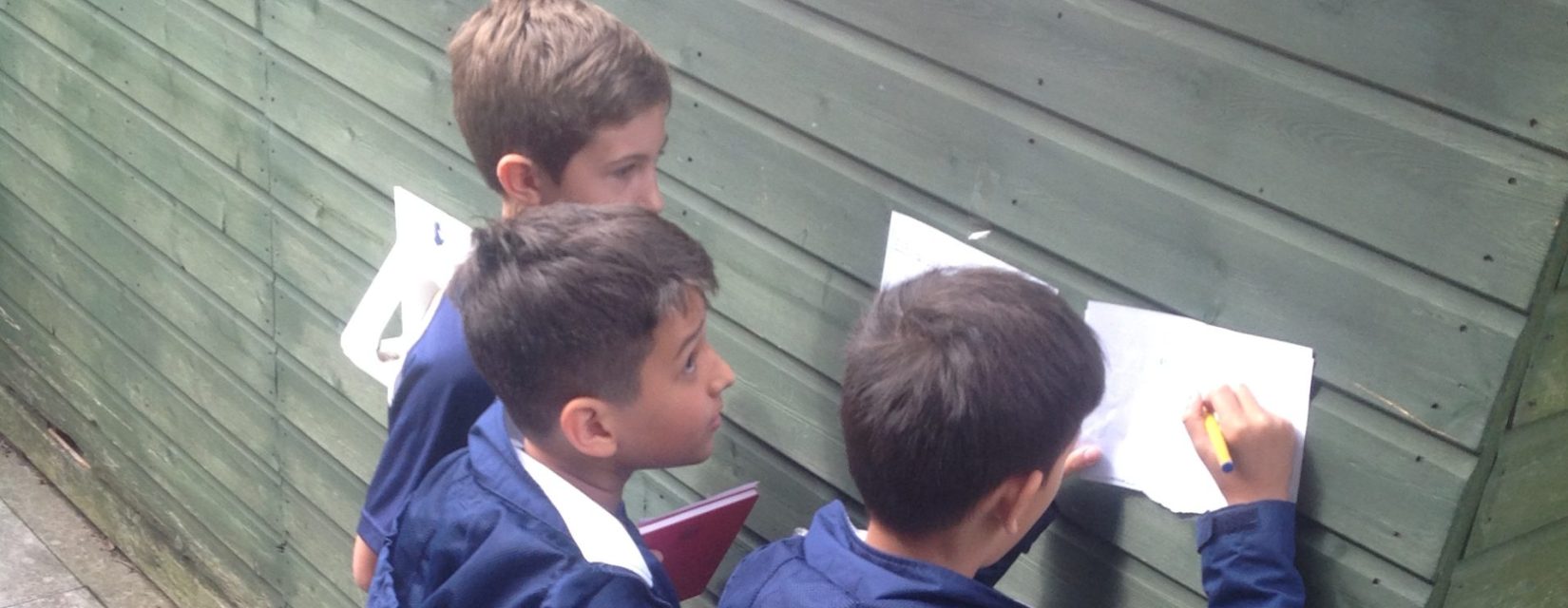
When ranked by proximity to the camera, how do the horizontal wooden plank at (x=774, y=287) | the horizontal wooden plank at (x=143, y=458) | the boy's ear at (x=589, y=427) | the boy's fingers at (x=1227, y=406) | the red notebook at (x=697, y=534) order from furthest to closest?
the horizontal wooden plank at (x=143, y=458) < the horizontal wooden plank at (x=774, y=287) < the red notebook at (x=697, y=534) < the boy's ear at (x=589, y=427) < the boy's fingers at (x=1227, y=406)

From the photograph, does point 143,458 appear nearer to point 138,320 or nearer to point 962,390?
point 138,320

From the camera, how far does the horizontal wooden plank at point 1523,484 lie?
1757 mm

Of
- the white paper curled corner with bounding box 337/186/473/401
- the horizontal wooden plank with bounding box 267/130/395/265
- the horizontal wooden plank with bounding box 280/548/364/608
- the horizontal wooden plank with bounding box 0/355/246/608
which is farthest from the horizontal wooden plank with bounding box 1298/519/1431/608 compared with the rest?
the horizontal wooden plank with bounding box 0/355/246/608

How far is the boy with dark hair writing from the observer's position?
177 cm

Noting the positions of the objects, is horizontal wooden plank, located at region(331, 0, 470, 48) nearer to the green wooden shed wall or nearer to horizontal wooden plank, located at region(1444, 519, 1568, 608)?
the green wooden shed wall

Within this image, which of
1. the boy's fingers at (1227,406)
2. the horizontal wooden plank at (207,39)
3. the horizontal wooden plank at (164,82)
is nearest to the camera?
the boy's fingers at (1227,406)

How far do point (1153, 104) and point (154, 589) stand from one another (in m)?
4.18

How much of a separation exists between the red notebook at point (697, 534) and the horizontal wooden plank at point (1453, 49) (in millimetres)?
1053

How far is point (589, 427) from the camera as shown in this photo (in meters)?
2.03

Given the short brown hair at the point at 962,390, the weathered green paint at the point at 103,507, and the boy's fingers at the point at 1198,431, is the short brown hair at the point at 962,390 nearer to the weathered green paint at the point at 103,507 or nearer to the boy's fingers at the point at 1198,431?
the boy's fingers at the point at 1198,431

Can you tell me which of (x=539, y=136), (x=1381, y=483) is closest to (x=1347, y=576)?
(x=1381, y=483)

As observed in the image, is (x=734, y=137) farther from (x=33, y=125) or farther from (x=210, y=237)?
(x=33, y=125)

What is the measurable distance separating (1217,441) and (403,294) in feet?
5.35

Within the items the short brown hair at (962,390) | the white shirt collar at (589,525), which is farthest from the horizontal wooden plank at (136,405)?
the short brown hair at (962,390)
